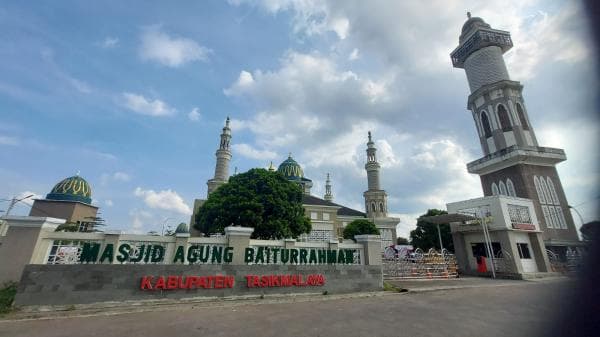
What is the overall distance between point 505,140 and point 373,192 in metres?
20.2

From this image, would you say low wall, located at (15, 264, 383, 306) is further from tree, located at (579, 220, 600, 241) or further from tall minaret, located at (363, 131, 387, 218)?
tall minaret, located at (363, 131, 387, 218)

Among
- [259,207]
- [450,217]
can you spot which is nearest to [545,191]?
[450,217]

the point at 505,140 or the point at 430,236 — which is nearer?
the point at 505,140

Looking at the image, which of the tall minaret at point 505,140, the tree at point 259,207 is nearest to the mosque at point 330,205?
the tree at point 259,207

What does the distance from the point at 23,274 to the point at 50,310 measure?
1.19m

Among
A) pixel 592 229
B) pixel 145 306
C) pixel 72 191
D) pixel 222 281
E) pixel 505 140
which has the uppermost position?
pixel 505 140

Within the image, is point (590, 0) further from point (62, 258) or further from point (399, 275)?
point (399, 275)

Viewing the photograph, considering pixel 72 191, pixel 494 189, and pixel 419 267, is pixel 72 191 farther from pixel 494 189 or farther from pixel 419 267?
pixel 494 189

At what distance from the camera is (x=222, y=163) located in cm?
4147

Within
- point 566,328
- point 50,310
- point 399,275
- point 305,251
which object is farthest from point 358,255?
point 50,310

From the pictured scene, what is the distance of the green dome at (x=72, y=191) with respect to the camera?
41.8m

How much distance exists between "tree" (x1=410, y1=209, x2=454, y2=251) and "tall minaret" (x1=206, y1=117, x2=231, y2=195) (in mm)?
28178

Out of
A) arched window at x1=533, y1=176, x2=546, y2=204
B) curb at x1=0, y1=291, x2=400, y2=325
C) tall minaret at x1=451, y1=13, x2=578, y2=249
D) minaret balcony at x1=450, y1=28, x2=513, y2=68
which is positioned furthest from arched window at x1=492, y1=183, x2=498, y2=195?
curb at x1=0, y1=291, x2=400, y2=325

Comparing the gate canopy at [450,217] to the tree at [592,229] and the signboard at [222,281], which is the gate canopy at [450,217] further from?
the tree at [592,229]
